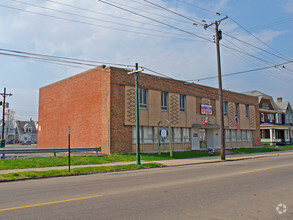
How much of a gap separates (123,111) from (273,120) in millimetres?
39108

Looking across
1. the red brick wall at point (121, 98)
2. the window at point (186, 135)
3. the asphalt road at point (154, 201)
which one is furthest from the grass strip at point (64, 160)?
the asphalt road at point (154, 201)

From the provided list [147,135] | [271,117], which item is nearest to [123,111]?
[147,135]

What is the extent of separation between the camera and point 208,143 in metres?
33.7

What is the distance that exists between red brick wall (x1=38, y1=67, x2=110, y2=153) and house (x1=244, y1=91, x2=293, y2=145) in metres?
34.6

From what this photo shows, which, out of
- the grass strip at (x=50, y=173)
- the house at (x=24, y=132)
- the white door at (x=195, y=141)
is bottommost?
the grass strip at (x=50, y=173)

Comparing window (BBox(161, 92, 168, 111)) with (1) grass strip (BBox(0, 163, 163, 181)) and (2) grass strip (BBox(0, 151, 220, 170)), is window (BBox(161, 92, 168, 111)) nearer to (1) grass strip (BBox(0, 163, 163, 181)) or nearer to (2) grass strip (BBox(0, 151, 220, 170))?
(2) grass strip (BBox(0, 151, 220, 170))

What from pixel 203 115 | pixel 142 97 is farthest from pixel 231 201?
pixel 203 115

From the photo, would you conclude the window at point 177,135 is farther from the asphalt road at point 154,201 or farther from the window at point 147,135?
the asphalt road at point 154,201

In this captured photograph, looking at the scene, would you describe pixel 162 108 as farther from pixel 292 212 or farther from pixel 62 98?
pixel 292 212

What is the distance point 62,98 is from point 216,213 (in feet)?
87.1

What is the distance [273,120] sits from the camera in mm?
53562

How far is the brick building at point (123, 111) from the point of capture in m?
23.9

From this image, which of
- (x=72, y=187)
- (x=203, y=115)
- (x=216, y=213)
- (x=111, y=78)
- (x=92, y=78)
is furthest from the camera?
(x=203, y=115)

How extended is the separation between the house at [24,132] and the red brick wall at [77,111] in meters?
59.8
